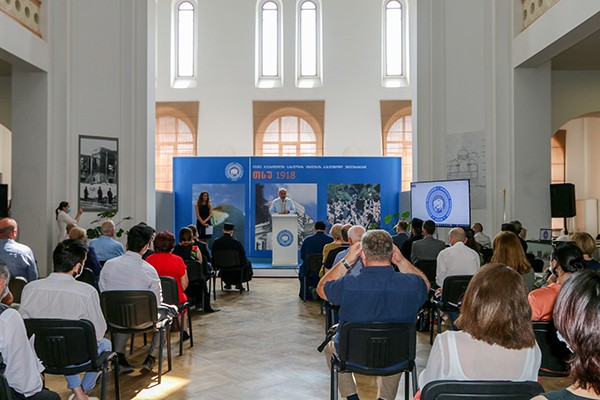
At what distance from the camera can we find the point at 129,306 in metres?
4.70

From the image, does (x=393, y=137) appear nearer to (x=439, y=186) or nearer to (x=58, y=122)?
(x=439, y=186)

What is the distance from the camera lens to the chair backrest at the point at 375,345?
11.4 feet

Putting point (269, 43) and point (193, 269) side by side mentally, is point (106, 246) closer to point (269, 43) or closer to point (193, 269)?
point (193, 269)

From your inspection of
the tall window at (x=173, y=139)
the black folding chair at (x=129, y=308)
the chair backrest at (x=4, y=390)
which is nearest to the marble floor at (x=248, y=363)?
the black folding chair at (x=129, y=308)

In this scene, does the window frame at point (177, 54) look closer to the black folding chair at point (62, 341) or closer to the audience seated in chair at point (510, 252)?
the audience seated in chair at point (510, 252)

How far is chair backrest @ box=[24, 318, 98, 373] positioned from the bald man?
7.41ft

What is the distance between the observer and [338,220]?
1433 centimetres

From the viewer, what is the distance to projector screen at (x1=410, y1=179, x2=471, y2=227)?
919cm

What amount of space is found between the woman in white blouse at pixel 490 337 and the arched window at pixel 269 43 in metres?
17.2

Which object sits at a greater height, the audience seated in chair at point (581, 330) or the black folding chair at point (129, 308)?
the audience seated in chair at point (581, 330)

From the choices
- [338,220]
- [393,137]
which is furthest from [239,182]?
[393,137]

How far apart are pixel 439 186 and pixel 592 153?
8.75 metres

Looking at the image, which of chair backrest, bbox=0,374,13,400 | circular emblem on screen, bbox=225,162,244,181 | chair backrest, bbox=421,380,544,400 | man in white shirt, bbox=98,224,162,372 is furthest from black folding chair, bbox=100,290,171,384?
circular emblem on screen, bbox=225,162,244,181

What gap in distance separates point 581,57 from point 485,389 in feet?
33.1
